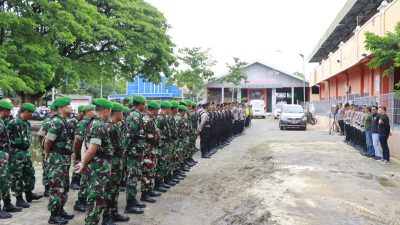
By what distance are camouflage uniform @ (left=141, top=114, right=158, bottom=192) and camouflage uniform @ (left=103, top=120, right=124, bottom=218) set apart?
1160 millimetres

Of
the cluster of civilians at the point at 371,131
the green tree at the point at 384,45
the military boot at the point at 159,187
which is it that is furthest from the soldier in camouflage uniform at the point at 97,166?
the cluster of civilians at the point at 371,131

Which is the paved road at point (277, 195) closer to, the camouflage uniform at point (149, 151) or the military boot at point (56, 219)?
the military boot at point (56, 219)

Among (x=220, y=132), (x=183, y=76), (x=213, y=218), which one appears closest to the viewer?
(x=213, y=218)

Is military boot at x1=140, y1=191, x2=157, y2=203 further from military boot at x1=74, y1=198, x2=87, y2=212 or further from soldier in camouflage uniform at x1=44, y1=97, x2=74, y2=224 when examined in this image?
soldier in camouflage uniform at x1=44, y1=97, x2=74, y2=224

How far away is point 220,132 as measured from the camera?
53.3 ft

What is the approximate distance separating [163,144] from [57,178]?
257cm

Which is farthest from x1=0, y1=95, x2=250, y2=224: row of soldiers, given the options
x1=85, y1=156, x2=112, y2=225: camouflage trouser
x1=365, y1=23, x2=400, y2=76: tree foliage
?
x1=365, y1=23, x2=400, y2=76: tree foliage

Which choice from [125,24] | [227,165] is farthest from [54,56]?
[227,165]

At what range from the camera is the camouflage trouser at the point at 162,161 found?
804 centimetres

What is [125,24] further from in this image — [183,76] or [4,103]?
[183,76]

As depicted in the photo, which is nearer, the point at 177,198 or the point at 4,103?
the point at 4,103

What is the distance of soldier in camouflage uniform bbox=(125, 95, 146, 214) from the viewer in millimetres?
→ 6535

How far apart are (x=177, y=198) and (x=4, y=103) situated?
3.27m

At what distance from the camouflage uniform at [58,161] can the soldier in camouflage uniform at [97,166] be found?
90 centimetres
